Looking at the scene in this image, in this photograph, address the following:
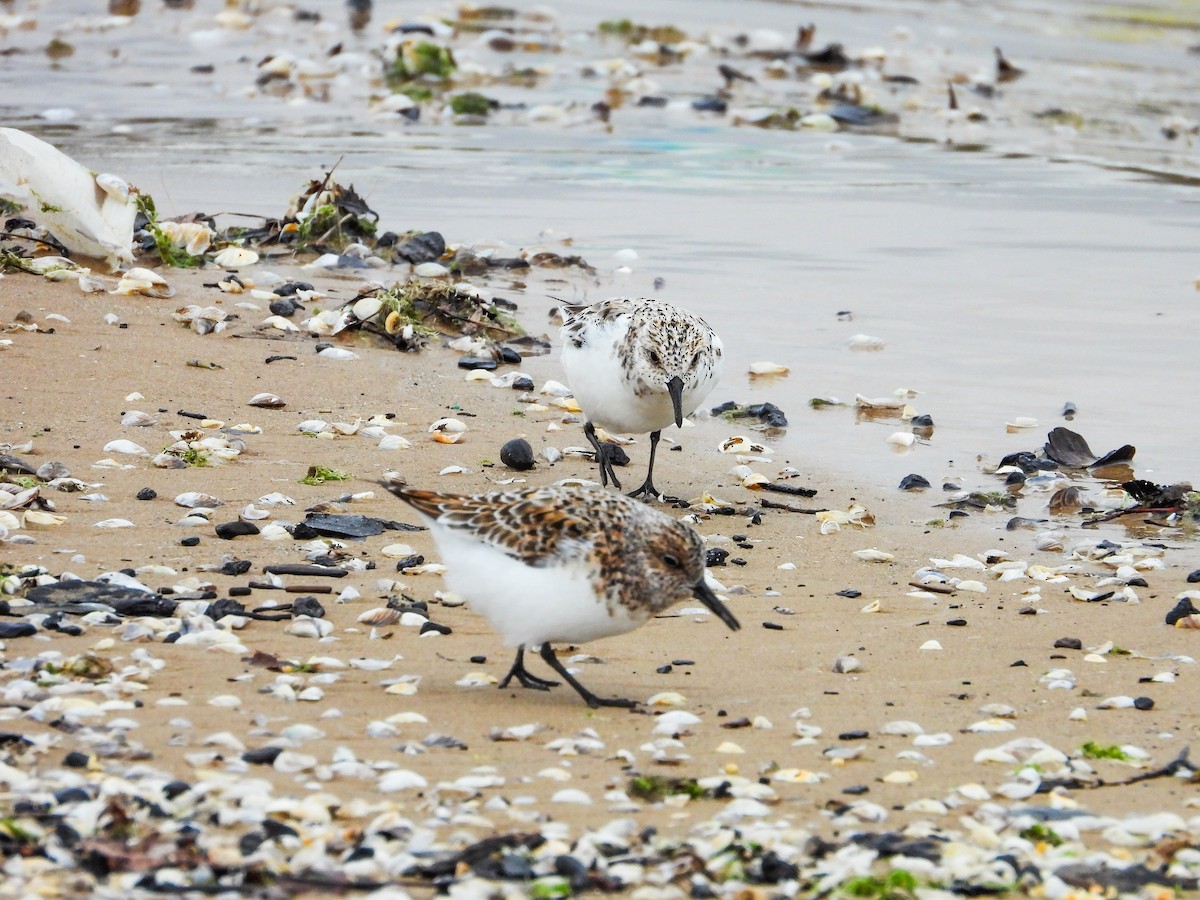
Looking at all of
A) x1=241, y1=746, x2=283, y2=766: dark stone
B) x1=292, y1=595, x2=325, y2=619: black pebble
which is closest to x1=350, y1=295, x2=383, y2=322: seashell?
x1=292, y1=595, x2=325, y2=619: black pebble

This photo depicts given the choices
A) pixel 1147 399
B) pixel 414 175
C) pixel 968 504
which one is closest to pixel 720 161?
pixel 414 175

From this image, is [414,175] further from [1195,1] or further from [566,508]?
[1195,1]

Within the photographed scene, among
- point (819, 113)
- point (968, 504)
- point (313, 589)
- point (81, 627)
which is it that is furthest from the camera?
point (819, 113)

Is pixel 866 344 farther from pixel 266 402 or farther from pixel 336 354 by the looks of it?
pixel 266 402

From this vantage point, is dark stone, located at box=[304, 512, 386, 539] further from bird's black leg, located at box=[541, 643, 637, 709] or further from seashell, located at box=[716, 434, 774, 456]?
seashell, located at box=[716, 434, 774, 456]

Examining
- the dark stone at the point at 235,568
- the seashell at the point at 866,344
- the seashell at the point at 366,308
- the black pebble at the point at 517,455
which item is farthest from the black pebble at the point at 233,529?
the seashell at the point at 866,344

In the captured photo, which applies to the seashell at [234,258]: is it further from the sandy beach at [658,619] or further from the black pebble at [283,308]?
the black pebble at [283,308]

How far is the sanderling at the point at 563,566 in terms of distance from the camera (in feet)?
19.0

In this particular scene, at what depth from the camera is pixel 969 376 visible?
1109cm

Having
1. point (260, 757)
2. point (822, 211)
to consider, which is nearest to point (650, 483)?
point (260, 757)

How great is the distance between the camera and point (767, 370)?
10977 mm

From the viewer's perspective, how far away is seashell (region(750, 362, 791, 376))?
10977 mm

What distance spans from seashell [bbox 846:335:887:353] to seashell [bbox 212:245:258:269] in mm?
4459

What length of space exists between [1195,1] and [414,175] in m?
22.6
